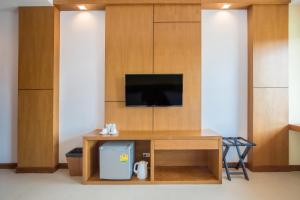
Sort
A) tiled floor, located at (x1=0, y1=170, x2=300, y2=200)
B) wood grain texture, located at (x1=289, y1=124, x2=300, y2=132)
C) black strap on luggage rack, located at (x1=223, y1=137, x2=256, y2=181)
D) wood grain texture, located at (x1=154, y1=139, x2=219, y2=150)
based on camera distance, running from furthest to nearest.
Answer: wood grain texture, located at (x1=289, y1=124, x2=300, y2=132)
black strap on luggage rack, located at (x1=223, y1=137, x2=256, y2=181)
wood grain texture, located at (x1=154, y1=139, x2=219, y2=150)
tiled floor, located at (x1=0, y1=170, x2=300, y2=200)

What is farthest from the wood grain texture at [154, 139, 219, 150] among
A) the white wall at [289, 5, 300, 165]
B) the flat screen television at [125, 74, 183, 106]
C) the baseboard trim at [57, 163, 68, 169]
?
the baseboard trim at [57, 163, 68, 169]

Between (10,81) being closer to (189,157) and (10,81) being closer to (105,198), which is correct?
(105,198)

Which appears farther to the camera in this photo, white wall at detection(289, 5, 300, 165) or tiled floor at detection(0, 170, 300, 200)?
white wall at detection(289, 5, 300, 165)

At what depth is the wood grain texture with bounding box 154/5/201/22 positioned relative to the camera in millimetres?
3752

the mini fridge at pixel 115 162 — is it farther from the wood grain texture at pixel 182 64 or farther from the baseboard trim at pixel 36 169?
the baseboard trim at pixel 36 169

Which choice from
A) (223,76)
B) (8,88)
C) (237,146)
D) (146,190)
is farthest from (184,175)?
(8,88)

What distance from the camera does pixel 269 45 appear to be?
3.76 metres

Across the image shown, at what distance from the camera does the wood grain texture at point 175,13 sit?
375 centimetres

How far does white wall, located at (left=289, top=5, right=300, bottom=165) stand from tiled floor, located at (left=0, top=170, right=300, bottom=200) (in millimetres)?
566

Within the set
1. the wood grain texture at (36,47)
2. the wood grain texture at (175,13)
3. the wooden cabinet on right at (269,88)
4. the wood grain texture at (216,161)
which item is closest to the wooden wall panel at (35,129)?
the wood grain texture at (36,47)

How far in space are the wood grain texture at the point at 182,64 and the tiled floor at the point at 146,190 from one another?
104cm

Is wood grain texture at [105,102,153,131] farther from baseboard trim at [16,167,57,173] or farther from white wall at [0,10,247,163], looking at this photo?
baseboard trim at [16,167,57,173]

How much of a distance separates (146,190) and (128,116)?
1230mm

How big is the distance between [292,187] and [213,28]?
2657 mm
